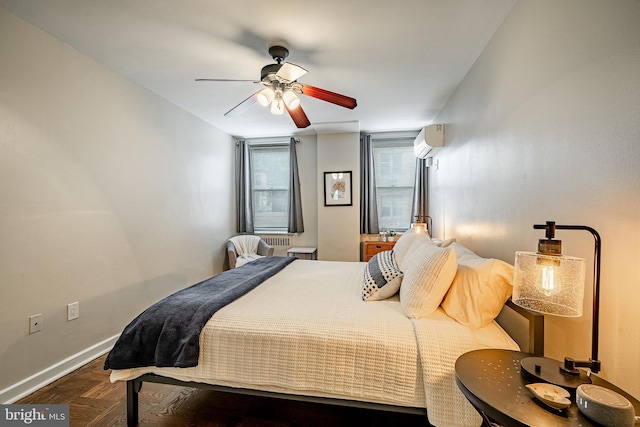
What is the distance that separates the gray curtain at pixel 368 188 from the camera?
4500 mm

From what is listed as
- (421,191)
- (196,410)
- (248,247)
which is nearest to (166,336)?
(196,410)

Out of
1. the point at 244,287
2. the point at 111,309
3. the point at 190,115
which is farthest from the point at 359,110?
the point at 111,309

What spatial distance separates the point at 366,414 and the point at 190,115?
12.2 ft

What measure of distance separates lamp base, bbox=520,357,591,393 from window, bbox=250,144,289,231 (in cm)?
413

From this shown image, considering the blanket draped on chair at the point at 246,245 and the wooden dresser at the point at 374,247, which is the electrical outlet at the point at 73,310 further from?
the wooden dresser at the point at 374,247

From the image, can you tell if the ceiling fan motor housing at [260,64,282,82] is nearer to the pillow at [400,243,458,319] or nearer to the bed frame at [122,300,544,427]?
the pillow at [400,243,458,319]

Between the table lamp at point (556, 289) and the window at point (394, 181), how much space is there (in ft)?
12.0

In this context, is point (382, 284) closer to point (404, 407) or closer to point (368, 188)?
point (404, 407)

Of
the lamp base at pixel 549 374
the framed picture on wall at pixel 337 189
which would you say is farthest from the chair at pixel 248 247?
the lamp base at pixel 549 374

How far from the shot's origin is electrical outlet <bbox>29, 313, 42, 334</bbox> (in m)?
1.86

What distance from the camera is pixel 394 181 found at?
460 centimetres

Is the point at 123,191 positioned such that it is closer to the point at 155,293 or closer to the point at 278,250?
the point at 155,293

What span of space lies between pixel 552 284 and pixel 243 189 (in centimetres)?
447

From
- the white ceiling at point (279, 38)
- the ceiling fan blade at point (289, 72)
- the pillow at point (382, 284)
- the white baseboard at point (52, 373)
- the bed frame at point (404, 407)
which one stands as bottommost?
the white baseboard at point (52, 373)
